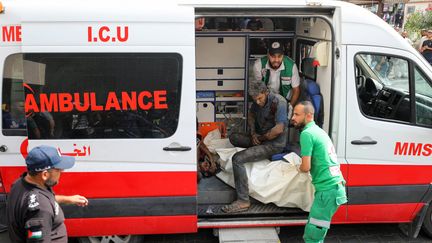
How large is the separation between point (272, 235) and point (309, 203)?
18.7 inches

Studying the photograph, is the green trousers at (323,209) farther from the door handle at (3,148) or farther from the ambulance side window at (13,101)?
the door handle at (3,148)

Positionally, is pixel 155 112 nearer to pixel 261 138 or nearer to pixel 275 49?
pixel 261 138

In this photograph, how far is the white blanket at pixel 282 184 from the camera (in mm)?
4125

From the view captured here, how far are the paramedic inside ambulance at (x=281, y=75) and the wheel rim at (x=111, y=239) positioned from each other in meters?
2.34

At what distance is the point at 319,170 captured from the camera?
3.57 m

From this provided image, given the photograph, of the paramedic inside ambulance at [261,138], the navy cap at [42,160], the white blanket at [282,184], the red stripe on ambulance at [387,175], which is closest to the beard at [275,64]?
the paramedic inside ambulance at [261,138]

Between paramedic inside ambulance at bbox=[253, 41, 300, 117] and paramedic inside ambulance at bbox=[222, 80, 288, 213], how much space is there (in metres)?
0.45

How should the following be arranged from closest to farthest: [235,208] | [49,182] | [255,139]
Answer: [49,182], [235,208], [255,139]

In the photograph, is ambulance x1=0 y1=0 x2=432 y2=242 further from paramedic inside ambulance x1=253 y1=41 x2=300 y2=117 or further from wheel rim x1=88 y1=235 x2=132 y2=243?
paramedic inside ambulance x1=253 y1=41 x2=300 y2=117

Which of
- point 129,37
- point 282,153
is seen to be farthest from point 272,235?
point 129,37

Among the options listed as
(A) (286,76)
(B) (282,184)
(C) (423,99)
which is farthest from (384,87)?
(B) (282,184)

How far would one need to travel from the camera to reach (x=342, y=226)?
4.74m

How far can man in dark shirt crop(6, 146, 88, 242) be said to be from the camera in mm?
2363

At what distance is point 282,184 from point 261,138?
646 mm
